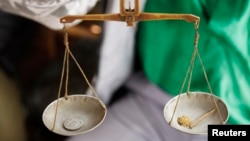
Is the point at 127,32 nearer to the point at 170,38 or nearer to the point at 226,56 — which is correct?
the point at 170,38

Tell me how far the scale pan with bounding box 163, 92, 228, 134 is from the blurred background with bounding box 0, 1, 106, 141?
319mm

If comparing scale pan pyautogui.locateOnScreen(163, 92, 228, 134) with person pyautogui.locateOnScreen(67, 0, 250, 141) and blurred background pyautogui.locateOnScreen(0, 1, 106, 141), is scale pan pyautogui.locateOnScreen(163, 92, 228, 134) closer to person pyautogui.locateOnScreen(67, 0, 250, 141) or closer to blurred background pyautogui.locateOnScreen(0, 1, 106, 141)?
person pyautogui.locateOnScreen(67, 0, 250, 141)

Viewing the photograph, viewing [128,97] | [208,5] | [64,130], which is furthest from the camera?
[128,97]

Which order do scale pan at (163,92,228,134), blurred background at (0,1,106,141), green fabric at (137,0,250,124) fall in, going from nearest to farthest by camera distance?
scale pan at (163,92,228,134), green fabric at (137,0,250,124), blurred background at (0,1,106,141)

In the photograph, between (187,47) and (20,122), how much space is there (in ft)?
1.31

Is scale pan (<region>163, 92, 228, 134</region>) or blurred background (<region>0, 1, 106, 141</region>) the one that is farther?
blurred background (<region>0, 1, 106, 141</region>)

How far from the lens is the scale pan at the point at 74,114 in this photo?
0.58 metres

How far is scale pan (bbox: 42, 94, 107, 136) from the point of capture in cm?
58

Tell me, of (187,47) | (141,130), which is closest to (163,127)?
(141,130)

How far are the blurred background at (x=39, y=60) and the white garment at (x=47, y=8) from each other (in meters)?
0.20

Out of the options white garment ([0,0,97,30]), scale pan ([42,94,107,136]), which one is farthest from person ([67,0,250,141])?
scale pan ([42,94,107,136])

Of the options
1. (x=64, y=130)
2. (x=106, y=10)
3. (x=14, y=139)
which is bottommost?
(x=14, y=139)

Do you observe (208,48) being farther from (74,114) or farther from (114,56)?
(74,114)

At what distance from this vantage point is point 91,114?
1.96 feet
